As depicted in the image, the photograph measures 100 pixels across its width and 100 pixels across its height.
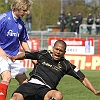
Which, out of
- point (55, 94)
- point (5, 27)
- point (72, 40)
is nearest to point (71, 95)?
point (5, 27)

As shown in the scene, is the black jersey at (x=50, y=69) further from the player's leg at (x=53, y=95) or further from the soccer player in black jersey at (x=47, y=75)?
the player's leg at (x=53, y=95)

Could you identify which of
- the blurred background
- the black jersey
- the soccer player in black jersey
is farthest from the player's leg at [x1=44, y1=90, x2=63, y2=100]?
the blurred background

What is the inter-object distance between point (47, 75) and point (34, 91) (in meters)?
0.38

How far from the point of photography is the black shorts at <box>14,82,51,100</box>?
7828 mm

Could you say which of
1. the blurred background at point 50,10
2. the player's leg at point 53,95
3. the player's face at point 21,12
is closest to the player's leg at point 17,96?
the player's leg at point 53,95

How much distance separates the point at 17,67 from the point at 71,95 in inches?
98.6

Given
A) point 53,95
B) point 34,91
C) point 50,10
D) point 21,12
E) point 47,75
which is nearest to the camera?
point 53,95

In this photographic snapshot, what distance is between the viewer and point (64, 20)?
33812 mm

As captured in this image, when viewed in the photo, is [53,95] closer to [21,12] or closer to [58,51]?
[58,51]

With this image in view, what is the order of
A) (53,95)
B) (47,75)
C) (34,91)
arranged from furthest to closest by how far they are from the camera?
(47,75) < (34,91) < (53,95)

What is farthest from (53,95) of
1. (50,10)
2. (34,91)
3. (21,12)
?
(50,10)

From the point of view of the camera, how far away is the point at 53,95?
7.62 m

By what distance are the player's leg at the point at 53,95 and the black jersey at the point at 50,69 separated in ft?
1.03

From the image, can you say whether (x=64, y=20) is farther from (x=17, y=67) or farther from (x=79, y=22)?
(x=17, y=67)
